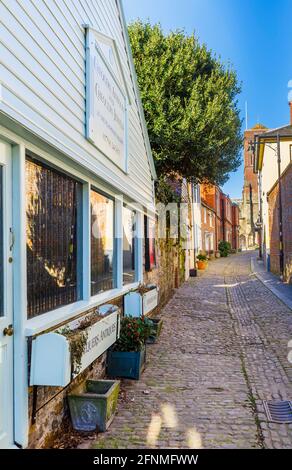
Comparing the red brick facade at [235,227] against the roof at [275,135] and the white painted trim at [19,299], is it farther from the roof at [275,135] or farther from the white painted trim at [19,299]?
the white painted trim at [19,299]

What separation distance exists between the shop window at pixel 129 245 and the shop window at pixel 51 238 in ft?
8.21

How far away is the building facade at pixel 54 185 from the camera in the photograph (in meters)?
3.01

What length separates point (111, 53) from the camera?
617 centimetres

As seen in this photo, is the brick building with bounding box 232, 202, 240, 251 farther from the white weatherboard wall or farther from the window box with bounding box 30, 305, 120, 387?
the window box with bounding box 30, 305, 120, 387

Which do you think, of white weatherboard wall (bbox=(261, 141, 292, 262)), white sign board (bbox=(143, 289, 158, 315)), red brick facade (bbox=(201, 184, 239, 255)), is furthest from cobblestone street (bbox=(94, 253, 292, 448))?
red brick facade (bbox=(201, 184, 239, 255))

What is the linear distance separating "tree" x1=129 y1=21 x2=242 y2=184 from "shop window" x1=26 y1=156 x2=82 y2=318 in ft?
30.1

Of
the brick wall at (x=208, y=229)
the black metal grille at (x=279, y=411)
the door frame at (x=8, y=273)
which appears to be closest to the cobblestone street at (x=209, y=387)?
the black metal grille at (x=279, y=411)

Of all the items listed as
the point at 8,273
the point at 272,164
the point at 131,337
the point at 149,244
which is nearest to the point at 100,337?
the point at 131,337

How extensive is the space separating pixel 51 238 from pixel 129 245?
3773mm

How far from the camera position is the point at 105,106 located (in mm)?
5594

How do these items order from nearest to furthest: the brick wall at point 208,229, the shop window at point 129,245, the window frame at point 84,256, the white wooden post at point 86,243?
the window frame at point 84,256 < the white wooden post at point 86,243 < the shop window at point 129,245 < the brick wall at point 208,229

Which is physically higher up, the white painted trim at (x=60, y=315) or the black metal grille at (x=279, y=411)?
the white painted trim at (x=60, y=315)

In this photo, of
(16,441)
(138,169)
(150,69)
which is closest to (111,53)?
(138,169)

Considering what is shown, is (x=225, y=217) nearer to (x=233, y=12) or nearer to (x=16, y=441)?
(x=233, y=12)
